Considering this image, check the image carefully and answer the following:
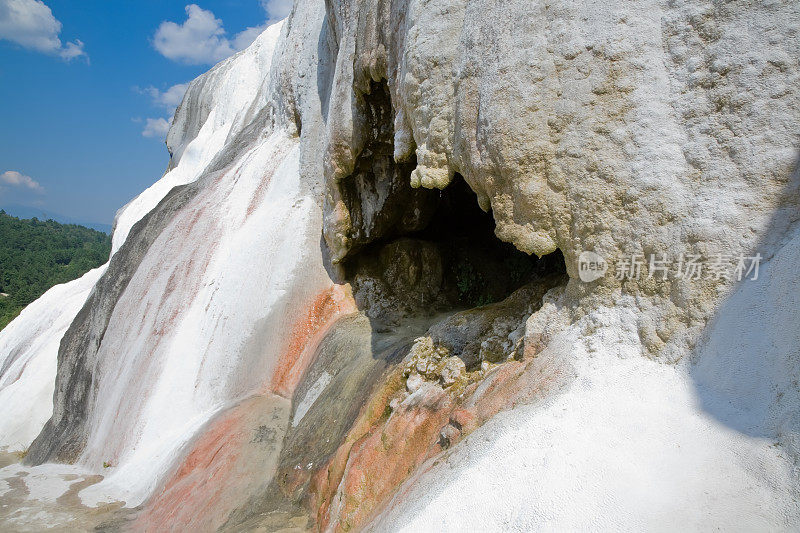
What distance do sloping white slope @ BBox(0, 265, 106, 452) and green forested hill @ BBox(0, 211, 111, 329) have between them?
1453 centimetres

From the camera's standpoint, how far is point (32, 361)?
1198 cm

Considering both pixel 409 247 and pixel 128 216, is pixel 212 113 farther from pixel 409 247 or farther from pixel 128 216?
pixel 409 247

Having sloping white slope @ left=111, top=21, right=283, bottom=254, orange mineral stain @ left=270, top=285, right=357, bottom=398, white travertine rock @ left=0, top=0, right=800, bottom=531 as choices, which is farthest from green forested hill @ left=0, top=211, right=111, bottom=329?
white travertine rock @ left=0, top=0, right=800, bottom=531

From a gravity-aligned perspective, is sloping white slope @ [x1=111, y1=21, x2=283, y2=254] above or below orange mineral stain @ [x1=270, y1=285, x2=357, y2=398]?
above

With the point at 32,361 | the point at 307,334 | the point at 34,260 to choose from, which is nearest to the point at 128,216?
the point at 32,361

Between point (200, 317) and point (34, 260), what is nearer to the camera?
point (200, 317)

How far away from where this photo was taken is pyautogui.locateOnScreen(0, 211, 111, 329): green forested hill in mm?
34344

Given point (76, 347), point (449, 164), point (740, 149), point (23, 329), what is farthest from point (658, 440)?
point (23, 329)

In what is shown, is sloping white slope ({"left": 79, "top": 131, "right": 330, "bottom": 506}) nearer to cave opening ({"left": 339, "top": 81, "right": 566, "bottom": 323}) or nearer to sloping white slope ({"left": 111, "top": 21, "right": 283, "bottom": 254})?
cave opening ({"left": 339, "top": 81, "right": 566, "bottom": 323})

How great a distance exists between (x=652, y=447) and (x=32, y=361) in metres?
13.7

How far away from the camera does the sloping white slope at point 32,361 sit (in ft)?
35.0

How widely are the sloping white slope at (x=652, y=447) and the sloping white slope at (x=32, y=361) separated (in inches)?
436

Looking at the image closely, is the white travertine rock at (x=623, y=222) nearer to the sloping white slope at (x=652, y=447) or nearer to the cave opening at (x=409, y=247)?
the sloping white slope at (x=652, y=447)

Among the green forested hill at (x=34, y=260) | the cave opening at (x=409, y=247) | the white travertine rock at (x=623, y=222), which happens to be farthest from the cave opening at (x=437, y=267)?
the green forested hill at (x=34, y=260)
